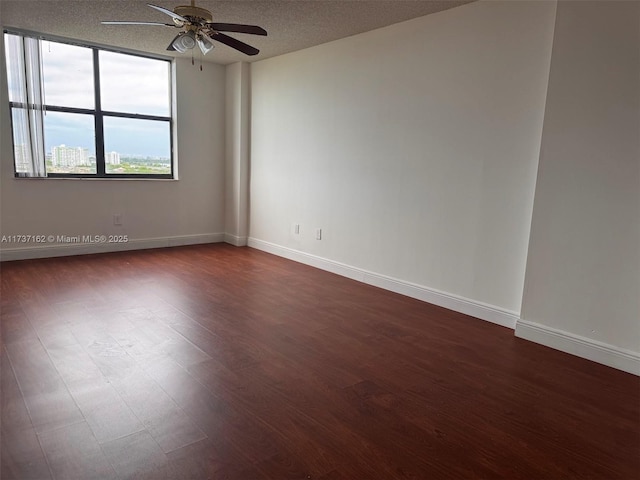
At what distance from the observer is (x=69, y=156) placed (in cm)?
491

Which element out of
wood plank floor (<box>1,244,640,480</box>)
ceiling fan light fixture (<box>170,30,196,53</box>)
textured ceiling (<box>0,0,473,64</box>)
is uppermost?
textured ceiling (<box>0,0,473,64</box>)

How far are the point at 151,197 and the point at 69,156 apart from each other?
1.02 meters

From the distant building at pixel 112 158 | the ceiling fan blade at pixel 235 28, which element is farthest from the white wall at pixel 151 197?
the ceiling fan blade at pixel 235 28

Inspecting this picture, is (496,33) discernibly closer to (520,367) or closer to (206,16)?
(206,16)

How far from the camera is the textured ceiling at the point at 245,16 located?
3383 millimetres

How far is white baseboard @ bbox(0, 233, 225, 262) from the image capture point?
473 centimetres

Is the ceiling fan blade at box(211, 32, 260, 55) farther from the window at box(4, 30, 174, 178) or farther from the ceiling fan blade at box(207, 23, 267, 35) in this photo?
the window at box(4, 30, 174, 178)

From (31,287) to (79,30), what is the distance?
8.41 ft

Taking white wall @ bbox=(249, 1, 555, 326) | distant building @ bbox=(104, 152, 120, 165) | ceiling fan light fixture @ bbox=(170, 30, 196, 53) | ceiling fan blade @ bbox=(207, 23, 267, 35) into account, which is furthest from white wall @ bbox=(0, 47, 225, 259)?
ceiling fan blade @ bbox=(207, 23, 267, 35)

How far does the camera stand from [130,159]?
5363mm

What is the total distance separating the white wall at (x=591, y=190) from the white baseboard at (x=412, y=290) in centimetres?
40

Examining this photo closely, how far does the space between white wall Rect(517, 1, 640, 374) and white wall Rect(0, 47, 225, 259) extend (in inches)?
172

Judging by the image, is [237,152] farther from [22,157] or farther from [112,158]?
[22,157]

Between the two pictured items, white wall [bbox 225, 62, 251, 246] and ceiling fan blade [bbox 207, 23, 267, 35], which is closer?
ceiling fan blade [bbox 207, 23, 267, 35]
